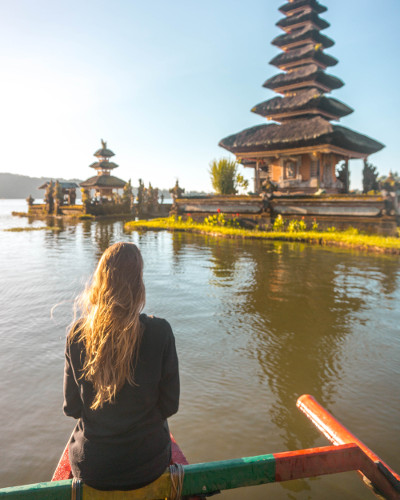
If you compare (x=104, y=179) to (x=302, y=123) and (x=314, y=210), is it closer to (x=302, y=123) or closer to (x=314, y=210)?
(x=302, y=123)

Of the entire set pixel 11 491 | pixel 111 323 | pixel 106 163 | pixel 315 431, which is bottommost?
pixel 315 431

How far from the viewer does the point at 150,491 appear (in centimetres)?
204

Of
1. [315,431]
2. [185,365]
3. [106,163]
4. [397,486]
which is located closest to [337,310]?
[185,365]

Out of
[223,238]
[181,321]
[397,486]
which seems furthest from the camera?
[223,238]

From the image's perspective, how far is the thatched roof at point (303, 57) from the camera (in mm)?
27734

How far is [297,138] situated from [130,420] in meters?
23.8

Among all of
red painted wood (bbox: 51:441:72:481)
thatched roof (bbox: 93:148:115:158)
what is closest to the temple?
red painted wood (bbox: 51:441:72:481)

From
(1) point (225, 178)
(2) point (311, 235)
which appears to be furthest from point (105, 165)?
(2) point (311, 235)

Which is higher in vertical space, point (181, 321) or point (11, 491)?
point (11, 491)

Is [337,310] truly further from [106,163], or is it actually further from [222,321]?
[106,163]

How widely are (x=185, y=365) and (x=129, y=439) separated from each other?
10.7 feet

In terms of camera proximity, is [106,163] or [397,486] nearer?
[397,486]

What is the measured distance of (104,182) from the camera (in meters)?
49.8

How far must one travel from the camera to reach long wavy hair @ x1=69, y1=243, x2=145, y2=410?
2027 millimetres
